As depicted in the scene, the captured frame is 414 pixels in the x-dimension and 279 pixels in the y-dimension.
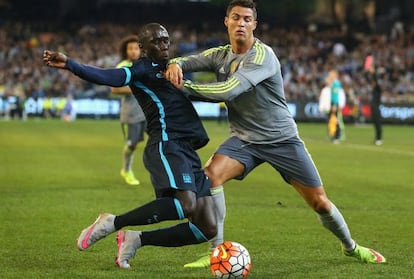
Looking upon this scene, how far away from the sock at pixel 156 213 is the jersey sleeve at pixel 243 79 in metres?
→ 0.94

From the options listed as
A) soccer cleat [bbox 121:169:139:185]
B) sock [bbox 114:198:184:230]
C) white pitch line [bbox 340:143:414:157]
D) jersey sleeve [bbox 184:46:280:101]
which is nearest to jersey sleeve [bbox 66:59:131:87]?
jersey sleeve [bbox 184:46:280:101]

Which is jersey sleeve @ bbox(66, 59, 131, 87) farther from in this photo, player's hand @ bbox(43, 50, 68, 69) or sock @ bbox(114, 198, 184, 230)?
sock @ bbox(114, 198, 184, 230)

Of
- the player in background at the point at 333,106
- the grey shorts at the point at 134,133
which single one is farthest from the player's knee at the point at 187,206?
the player in background at the point at 333,106

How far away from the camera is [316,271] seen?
8609mm

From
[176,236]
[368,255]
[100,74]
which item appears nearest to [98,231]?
[176,236]

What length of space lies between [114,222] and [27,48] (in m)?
47.5

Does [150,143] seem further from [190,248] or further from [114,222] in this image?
[190,248]

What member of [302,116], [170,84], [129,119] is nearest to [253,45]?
[170,84]

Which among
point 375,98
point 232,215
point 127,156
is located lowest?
point 375,98

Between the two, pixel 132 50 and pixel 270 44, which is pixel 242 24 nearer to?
pixel 132 50

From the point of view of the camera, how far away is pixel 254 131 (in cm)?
896

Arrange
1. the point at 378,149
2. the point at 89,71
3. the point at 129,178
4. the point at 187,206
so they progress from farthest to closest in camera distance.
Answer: the point at 378,149 < the point at 129,178 < the point at 187,206 < the point at 89,71

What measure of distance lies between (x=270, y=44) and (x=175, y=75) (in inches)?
1906

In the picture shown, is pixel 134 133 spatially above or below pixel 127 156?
above
